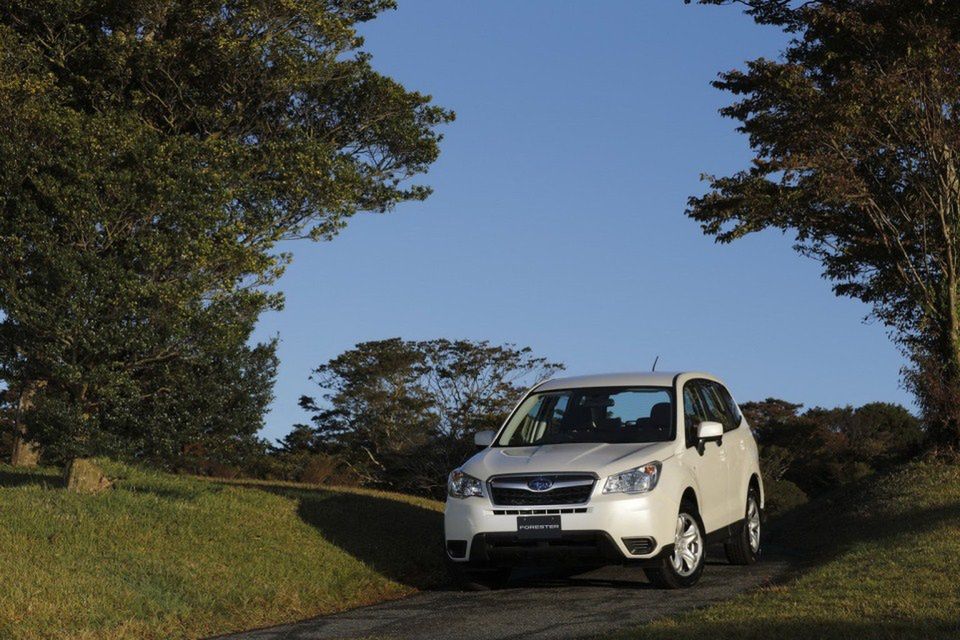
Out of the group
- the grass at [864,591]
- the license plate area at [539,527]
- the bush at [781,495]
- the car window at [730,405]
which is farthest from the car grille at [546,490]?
the bush at [781,495]

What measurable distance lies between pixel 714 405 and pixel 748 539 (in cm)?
163

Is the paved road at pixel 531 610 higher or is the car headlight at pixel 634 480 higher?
the car headlight at pixel 634 480

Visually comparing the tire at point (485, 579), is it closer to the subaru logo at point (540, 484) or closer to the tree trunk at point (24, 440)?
the subaru logo at point (540, 484)

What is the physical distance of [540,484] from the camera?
10641mm

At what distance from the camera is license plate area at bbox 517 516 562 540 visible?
414 inches

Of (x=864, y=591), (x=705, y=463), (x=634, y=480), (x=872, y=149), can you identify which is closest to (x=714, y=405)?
(x=705, y=463)

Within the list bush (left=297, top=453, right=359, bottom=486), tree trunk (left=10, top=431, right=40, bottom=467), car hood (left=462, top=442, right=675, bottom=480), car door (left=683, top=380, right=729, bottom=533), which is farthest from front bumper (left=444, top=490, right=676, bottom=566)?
bush (left=297, top=453, right=359, bottom=486)

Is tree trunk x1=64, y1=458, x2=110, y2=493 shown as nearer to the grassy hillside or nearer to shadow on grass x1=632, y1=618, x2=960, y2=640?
the grassy hillside

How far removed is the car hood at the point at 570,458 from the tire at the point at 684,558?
0.66 metres

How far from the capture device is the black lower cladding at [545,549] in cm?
1047

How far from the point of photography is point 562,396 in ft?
41.1

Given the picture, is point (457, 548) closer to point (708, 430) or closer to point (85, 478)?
point (708, 430)

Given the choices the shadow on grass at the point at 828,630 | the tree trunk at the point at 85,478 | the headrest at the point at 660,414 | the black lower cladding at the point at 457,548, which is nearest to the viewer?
the shadow on grass at the point at 828,630

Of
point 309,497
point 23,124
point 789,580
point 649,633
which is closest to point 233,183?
point 23,124
